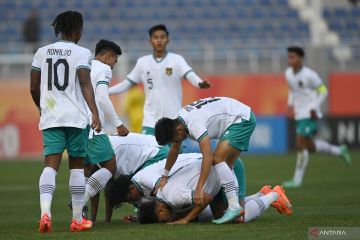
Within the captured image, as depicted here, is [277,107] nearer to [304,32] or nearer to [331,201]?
[304,32]

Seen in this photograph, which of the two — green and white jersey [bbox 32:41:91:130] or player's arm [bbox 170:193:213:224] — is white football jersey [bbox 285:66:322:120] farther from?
green and white jersey [bbox 32:41:91:130]

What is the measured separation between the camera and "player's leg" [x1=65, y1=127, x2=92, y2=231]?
969 centimetres

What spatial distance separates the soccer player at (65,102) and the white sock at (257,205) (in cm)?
186

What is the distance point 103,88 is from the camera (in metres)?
10.6

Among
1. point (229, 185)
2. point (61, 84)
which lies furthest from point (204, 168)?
point (61, 84)

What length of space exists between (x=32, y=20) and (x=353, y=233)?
21555 millimetres

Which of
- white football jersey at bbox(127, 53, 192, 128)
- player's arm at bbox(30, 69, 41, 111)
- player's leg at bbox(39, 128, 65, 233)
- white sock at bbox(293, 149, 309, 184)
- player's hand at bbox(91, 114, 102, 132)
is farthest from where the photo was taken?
white sock at bbox(293, 149, 309, 184)

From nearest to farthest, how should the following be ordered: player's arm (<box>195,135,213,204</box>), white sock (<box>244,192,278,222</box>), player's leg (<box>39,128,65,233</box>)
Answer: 1. player's leg (<box>39,128,65,233</box>)
2. player's arm (<box>195,135,213,204</box>)
3. white sock (<box>244,192,278,222</box>)

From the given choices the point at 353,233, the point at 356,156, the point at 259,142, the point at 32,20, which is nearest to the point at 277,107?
the point at 259,142

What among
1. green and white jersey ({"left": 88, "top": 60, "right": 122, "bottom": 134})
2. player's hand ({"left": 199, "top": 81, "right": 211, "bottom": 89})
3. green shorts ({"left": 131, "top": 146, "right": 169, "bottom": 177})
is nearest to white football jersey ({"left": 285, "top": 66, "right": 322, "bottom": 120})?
player's hand ({"left": 199, "top": 81, "right": 211, "bottom": 89})

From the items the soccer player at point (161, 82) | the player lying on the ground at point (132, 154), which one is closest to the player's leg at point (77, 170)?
the player lying on the ground at point (132, 154)

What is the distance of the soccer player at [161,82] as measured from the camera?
1352cm

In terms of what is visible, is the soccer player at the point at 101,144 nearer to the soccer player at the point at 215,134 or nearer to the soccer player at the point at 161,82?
the soccer player at the point at 215,134

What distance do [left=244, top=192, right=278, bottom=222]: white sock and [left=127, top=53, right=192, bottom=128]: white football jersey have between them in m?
3.15
